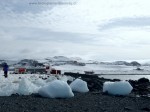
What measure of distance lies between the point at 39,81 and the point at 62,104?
543cm

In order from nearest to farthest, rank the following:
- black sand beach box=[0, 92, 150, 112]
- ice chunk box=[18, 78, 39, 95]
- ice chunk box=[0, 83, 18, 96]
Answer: black sand beach box=[0, 92, 150, 112] < ice chunk box=[0, 83, 18, 96] < ice chunk box=[18, 78, 39, 95]

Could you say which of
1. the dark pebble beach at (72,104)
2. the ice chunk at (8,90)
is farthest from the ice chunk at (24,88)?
the dark pebble beach at (72,104)

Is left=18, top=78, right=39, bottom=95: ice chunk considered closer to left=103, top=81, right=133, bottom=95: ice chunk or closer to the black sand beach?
the black sand beach

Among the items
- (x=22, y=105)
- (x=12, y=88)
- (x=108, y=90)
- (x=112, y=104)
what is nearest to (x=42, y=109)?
(x=22, y=105)

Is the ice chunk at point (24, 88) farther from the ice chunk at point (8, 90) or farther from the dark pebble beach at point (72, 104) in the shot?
the dark pebble beach at point (72, 104)

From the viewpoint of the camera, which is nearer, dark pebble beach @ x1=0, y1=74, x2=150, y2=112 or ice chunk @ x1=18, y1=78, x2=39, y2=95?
dark pebble beach @ x1=0, y1=74, x2=150, y2=112

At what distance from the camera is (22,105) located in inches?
428

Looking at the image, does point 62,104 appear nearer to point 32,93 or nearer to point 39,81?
point 32,93

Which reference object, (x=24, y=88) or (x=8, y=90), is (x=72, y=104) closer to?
(x=24, y=88)

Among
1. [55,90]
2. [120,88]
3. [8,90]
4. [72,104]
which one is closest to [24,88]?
[8,90]

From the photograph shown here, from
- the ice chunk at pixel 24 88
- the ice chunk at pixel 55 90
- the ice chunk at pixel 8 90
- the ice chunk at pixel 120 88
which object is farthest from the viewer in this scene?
the ice chunk at pixel 120 88

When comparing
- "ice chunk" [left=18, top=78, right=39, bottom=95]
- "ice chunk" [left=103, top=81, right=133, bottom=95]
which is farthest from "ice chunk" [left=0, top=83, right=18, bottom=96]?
"ice chunk" [left=103, top=81, right=133, bottom=95]

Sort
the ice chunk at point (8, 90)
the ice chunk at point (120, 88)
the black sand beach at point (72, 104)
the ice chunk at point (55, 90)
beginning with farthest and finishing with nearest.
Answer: the ice chunk at point (120, 88), the ice chunk at point (8, 90), the ice chunk at point (55, 90), the black sand beach at point (72, 104)

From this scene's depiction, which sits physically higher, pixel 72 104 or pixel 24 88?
pixel 24 88
